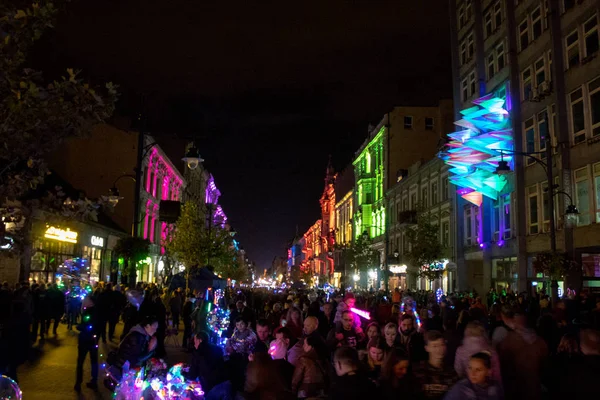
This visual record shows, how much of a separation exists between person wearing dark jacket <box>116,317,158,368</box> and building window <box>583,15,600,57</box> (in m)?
21.7

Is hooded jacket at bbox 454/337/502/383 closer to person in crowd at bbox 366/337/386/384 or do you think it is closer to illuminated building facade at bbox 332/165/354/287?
person in crowd at bbox 366/337/386/384

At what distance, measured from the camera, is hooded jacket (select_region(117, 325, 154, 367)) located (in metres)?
7.54

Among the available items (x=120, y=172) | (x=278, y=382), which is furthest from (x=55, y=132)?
(x=120, y=172)

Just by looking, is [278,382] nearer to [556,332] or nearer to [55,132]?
[55,132]

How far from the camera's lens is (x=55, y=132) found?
6.72 m

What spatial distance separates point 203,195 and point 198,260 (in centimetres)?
4254

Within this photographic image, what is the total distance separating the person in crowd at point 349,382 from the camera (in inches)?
196

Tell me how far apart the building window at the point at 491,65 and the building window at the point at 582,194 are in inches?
428

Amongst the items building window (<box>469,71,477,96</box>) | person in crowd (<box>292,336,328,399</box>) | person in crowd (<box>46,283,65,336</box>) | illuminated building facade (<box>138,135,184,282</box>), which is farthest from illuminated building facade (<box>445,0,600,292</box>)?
illuminated building facade (<box>138,135,184,282</box>)

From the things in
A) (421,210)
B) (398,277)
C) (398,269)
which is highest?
(421,210)

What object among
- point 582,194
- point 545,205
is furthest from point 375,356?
point 545,205

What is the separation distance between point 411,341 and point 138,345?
3871 mm

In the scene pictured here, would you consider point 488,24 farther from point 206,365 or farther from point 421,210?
point 206,365

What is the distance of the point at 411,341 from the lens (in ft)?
26.9
